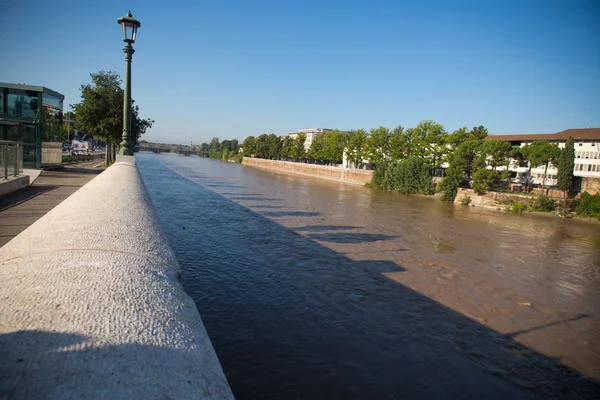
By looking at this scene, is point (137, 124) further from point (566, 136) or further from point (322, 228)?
point (566, 136)

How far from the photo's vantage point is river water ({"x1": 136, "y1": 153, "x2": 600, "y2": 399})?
5.39 meters

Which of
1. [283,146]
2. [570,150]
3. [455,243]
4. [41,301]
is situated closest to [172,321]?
[41,301]

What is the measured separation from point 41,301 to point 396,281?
30.3ft

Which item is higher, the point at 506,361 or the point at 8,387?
the point at 8,387

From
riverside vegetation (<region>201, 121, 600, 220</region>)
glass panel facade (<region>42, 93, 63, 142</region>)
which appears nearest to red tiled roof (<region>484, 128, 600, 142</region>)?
riverside vegetation (<region>201, 121, 600, 220</region>)

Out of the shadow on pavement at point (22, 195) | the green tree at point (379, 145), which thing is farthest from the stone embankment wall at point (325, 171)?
the shadow on pavement at point (22, 195)

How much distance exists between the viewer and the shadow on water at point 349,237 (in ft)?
47.5

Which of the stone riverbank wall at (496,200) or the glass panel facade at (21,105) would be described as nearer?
the glass panel facade at (21,105)

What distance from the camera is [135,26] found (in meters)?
9.57

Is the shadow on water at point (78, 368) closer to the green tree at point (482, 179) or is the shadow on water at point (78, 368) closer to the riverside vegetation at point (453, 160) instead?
the riverside vegetation at point (453, 160)

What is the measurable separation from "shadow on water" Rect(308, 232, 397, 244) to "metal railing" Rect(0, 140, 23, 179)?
9.93m

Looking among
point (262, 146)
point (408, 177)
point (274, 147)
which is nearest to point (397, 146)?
point (408, 177)

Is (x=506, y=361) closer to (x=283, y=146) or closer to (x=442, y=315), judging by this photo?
(x=442, y=315)

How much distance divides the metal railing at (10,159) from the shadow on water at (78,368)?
38.7ft
